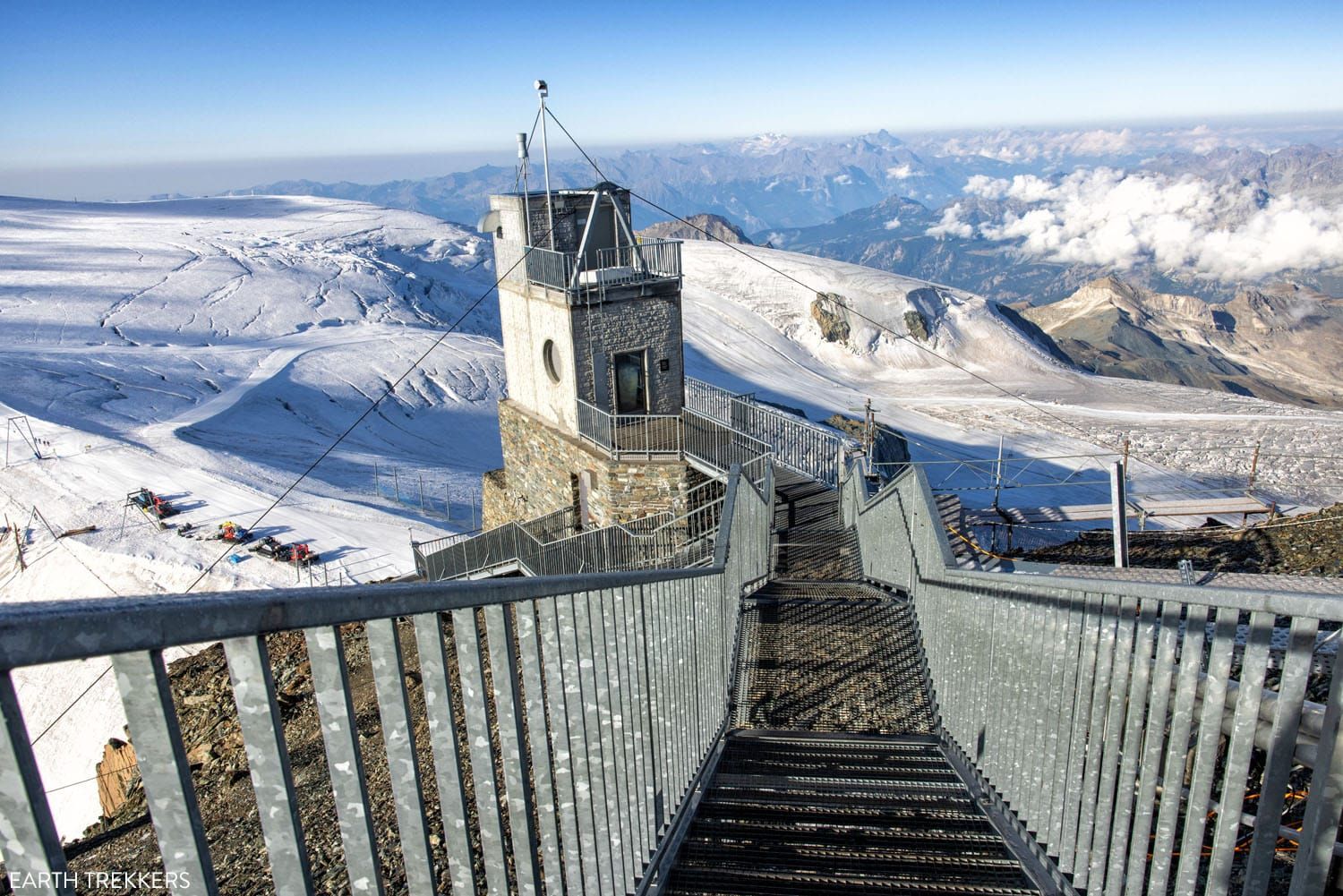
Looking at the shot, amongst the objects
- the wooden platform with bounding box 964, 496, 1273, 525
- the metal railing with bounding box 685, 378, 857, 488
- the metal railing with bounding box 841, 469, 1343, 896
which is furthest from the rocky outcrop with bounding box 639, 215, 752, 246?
the metal railing with bounding box 841, 469, 1343, 896

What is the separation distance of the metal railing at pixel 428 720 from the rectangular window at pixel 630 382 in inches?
486

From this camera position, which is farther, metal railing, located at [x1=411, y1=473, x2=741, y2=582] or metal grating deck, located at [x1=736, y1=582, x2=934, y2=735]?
metal railing, located at [x1=411, y1=473, x2=741, y2=582]

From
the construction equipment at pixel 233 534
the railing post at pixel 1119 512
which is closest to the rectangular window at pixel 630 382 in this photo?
the railing post at pixel 1119 512

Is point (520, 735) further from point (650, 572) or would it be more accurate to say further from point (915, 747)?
point (915, 747)

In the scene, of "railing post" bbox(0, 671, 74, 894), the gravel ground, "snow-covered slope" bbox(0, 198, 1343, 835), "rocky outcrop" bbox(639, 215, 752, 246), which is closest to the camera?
"railing post" bbox(0, 671, 74, 894)

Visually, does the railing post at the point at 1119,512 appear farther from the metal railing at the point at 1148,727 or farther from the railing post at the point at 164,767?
the railing post at the point at 164,767

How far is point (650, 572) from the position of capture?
3.57 m

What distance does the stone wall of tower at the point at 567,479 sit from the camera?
1498cm

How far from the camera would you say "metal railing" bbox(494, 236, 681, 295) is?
50.8 feet

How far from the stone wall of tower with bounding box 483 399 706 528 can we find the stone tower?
0.03 metres

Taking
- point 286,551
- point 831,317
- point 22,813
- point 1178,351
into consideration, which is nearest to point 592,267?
point 286,551

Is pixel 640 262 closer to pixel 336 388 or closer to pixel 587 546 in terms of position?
pixel 587 546

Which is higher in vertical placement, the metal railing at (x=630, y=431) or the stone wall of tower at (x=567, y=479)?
the metal railing at (x=630, y=431)

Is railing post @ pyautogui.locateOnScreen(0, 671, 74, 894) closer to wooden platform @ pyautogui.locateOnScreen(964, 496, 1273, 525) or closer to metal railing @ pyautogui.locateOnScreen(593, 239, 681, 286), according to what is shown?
metal railing @ pyautogui.locateOnScreen(593, 239, 681, 286)
